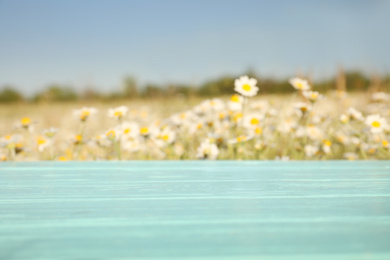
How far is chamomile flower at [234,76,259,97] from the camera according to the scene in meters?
1.47

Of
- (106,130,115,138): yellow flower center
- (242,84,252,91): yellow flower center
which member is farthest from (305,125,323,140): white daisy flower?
(106,130,115,138): yellow flower center

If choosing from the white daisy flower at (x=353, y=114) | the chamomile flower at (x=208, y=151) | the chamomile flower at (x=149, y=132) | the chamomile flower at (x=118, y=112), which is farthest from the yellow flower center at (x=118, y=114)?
the white daisy flower at (x=353, y=114)

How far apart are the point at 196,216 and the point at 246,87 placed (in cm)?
109

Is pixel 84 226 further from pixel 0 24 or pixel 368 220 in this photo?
pixel 0 24

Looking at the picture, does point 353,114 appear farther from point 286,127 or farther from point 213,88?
point 213,88

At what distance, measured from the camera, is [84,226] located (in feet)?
1.34

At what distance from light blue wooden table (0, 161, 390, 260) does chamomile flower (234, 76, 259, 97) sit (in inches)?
26.5

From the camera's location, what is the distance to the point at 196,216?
445mm

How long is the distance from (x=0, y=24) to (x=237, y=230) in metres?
3.79

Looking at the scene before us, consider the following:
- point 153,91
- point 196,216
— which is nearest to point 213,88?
point 153,91

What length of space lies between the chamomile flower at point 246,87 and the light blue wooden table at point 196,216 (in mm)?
674

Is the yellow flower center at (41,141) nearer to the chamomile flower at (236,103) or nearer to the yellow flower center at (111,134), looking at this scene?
the yellow flower center at (111,134)

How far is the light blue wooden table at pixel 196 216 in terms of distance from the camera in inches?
13.2

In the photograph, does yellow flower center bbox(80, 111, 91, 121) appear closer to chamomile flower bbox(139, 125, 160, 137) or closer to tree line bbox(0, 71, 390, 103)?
chamomile flower bbox(139, 125, 160, 137)
